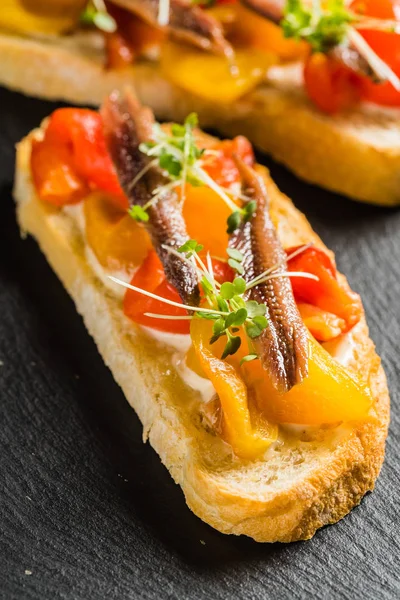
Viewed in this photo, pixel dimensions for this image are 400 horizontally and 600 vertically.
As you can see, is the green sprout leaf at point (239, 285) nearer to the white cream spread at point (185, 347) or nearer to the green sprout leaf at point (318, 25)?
the white cream spread at point (185, 347)

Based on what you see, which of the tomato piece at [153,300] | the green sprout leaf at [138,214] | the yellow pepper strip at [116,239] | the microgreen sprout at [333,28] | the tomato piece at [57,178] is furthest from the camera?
the microgreen sprout at [333,28]

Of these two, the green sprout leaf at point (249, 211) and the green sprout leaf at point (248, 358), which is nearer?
the green sprout leaf at point (248, 358)

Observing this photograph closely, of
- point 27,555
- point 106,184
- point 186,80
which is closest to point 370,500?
point 27,555

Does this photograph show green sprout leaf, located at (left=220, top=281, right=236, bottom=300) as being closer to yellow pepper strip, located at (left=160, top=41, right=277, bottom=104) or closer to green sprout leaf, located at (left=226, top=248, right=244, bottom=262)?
green sprout leaf, located at (left=226, top=248, right=244, bottom=262)

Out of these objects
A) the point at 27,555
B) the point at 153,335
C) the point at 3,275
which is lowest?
the point at 3,275

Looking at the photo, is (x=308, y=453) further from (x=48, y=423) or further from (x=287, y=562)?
(x=48, y=423)

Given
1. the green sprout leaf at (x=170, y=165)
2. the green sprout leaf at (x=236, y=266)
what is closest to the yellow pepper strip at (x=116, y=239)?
the green sprout leaf at (x=170, y=165)

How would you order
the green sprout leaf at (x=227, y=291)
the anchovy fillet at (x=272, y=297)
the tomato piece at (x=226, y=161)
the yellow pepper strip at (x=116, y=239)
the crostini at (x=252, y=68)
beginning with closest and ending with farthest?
the anchovy fillet at (x=272, y=297) < the green sprout leaf at (x=227, y=291) < the yellow pepper strip at (x=116, y=239) < the tomato piece at (x=226, y=161) < the crostini at (x=252, y=68)

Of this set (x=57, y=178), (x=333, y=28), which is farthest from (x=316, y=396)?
(x=333, y=28)

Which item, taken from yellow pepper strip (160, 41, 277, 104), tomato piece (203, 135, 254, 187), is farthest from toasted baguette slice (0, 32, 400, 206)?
tomato piece (203, 135, 254, 187)
